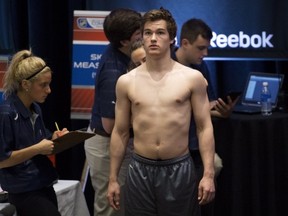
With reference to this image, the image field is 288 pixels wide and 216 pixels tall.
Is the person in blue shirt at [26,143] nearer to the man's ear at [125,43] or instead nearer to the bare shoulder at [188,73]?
the man's ear at [125,43]

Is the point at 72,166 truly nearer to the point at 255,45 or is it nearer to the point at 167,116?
the point at 255,45

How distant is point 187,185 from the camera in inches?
122

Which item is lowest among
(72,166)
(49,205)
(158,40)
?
(72,166)

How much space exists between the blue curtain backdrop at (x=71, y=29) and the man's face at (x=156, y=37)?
2.54 metres

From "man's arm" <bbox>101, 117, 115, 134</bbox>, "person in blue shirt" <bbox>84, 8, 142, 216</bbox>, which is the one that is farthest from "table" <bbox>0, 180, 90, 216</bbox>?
"man's arm" <bbox>101, 117, 115, 134</bbox>

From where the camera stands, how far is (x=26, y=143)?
3230mm

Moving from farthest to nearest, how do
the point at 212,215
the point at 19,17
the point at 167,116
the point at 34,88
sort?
the point at 19,17 → the point at 212,215 → the point at 34,88 → the point at 167,116

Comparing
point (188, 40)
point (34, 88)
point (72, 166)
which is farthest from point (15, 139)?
point (72, 166)

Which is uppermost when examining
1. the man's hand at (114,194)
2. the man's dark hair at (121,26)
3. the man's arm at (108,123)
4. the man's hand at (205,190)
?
the man's dark hair at (121,26)

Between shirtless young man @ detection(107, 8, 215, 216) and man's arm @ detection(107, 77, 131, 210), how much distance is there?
0.04 meters

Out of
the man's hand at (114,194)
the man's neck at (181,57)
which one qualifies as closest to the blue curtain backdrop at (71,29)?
the man's neck at (181,57)

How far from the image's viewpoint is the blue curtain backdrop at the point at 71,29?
5.54 metres

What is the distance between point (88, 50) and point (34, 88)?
208cm

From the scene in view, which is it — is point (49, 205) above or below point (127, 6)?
below
